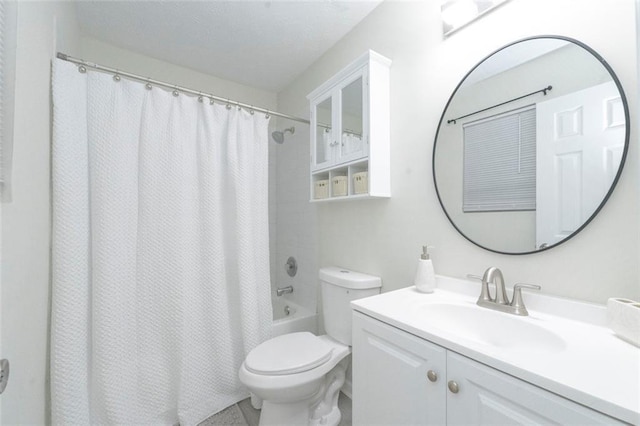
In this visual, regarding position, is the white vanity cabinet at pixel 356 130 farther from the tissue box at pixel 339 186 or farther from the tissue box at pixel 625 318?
the tissue box at pixel 625 318

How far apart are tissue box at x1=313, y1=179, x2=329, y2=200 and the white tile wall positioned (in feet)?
0.94

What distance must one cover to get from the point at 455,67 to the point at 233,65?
174cm

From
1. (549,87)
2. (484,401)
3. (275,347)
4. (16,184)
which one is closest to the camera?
(484,401)

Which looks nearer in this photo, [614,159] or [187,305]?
[614,159]

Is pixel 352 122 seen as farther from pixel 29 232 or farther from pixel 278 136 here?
pixel 29 232

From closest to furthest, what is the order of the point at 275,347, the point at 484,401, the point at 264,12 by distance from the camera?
the point at 484,401, the point at 275,347, the point at 264,12

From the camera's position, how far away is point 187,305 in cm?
149

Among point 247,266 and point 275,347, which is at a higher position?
point 247,266

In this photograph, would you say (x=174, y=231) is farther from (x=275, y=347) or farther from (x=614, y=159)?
(x=614, y=159)

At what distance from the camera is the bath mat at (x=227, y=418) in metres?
1.47

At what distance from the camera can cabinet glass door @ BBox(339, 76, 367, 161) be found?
1426 millimetres

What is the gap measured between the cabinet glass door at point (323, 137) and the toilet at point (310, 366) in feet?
2.36

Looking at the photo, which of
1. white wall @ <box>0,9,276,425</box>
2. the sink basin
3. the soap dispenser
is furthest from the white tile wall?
white wall @ <box>0,9,276,425</box>

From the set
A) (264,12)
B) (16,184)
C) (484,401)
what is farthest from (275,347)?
(264,12)
